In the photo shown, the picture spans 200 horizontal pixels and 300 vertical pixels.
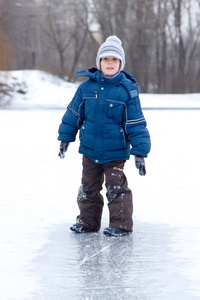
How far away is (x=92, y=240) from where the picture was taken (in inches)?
136

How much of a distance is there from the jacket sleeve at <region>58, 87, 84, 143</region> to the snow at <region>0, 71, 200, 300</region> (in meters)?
0.66

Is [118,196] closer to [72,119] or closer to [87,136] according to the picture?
[87,136]

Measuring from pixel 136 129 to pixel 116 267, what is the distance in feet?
3.00

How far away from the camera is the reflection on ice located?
2521mm

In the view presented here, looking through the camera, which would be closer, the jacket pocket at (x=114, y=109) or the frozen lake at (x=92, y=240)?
the frozen lake at (x=92, y=240)

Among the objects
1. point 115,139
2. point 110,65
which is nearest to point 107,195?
point 115,139

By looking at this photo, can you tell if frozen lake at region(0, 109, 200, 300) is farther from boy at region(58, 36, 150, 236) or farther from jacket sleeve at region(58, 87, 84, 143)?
jacket sleeve at region(58, 87, 84, 143)

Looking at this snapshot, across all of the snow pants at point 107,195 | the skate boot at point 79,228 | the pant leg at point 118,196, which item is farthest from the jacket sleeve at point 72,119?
the skate boot at point 79,228

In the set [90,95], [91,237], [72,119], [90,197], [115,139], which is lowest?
[91,237]

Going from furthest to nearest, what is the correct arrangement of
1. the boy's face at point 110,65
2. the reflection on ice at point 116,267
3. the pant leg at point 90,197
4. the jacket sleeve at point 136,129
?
the pant leg at point 90,197
the boy's face at point 110,65
the jacket sleeve at point 136,129
the reflection on ice at point 116,267

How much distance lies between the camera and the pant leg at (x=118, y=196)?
11.5 feet

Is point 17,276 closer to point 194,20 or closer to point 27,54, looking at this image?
point 194,20

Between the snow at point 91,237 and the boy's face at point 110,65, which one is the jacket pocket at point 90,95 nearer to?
the boy's face at point 110,65

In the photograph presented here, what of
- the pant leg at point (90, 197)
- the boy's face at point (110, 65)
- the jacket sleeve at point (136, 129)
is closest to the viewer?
the jacket sleeve at point (136, 129)
